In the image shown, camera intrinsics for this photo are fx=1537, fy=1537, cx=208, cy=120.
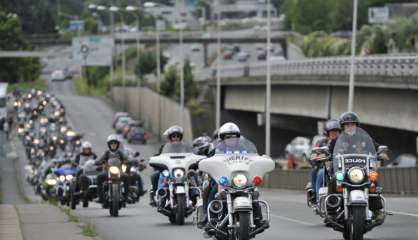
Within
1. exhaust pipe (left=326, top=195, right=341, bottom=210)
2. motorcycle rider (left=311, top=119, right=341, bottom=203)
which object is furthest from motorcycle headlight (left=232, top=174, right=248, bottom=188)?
motorcycle rider (left=311, top=119, right=341, bottom=203)

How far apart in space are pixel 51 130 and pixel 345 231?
88.5 meters

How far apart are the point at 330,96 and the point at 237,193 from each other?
52.2 meters

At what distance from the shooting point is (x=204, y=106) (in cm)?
9994

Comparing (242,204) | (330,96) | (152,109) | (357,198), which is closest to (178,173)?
(357,198)

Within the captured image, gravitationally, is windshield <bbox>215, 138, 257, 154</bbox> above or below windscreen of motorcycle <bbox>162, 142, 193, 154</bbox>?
above

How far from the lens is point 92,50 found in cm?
8994

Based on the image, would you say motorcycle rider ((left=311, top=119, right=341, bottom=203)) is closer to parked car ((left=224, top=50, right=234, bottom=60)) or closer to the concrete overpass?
the concrete overpass

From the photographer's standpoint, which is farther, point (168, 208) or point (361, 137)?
point (168, 208)

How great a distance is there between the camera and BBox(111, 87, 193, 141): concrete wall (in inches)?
3866

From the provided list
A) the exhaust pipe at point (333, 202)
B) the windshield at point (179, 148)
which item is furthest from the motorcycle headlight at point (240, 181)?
the windshield at point (179, 148)

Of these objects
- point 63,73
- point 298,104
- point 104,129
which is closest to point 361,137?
point 298,104

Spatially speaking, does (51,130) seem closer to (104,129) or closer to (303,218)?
(104,129)

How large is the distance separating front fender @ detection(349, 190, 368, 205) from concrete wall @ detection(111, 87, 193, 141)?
7535cm

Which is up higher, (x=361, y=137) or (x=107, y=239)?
(x=361, y=137)
